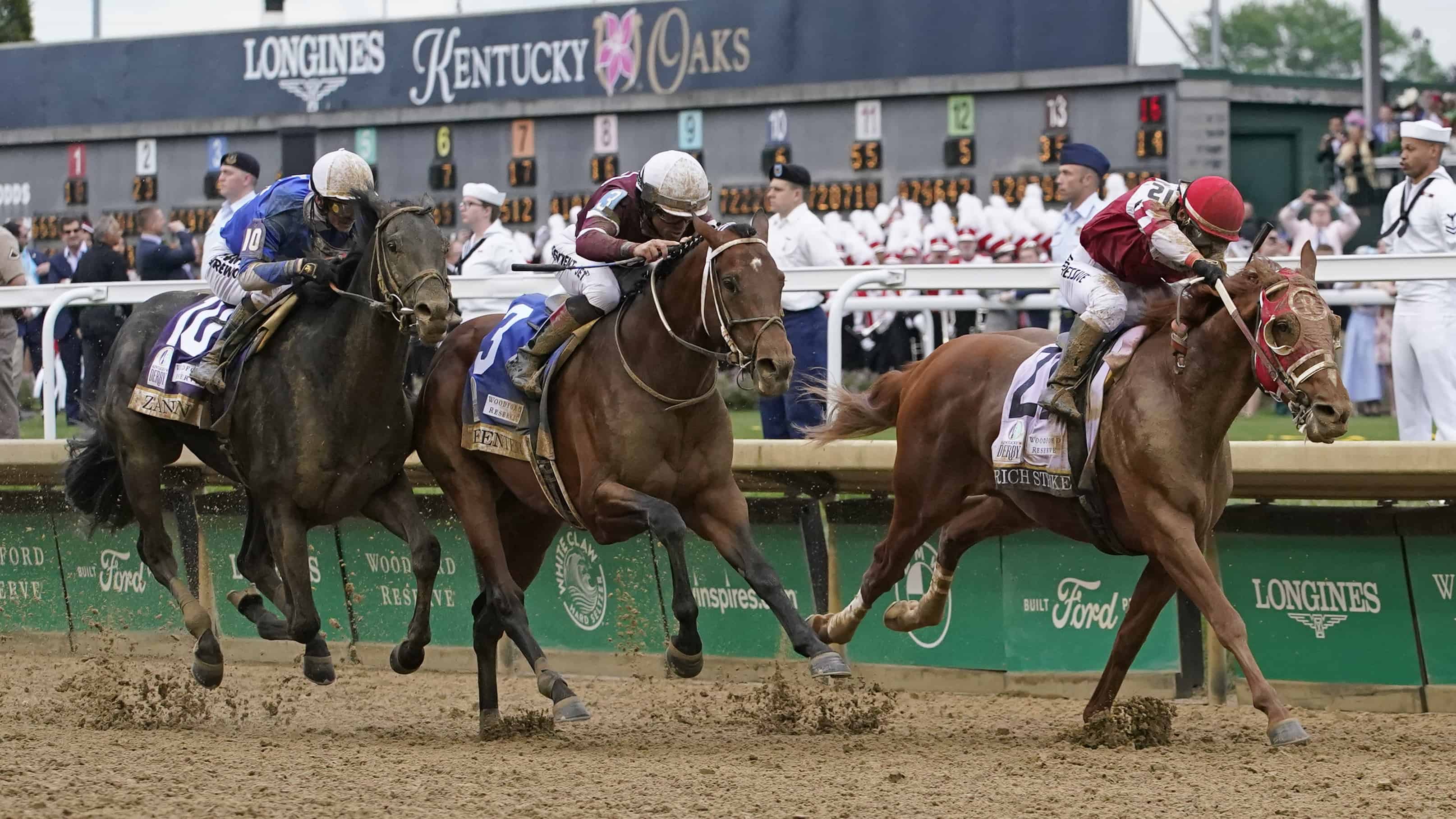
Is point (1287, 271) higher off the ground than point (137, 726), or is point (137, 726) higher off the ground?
point (1287, 271)

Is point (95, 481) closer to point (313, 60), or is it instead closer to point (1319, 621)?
point (1319, 621)

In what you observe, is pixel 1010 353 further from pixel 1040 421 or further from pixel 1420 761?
pixel 1420 761

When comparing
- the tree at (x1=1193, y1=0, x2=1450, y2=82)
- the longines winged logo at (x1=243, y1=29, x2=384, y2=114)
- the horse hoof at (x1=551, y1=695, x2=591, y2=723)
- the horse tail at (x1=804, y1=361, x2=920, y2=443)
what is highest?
the tree at (x1=1193, y1=0, x2=1450, y2=82)

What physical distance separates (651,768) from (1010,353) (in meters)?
2.12

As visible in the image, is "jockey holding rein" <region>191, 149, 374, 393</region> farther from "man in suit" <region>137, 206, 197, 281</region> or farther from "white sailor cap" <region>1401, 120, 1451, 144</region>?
"man in suit" <region>137, 206, 197, 281</region>

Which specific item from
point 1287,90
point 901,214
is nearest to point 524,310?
point 901,214

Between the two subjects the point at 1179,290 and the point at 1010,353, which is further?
the point at 1010,353

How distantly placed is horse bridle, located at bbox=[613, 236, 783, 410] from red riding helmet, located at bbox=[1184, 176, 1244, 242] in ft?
4.51

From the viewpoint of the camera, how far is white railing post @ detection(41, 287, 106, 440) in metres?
8.30

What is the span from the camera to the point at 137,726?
22.5 ft

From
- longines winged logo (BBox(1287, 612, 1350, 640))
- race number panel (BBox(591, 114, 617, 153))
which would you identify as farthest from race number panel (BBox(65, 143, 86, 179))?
longines winged logo (BBox(1287, 612, 1350, 640))

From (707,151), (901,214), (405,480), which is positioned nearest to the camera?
(405,480)

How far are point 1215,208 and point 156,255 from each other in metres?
8.00

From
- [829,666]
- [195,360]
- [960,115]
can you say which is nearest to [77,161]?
[960,115]
